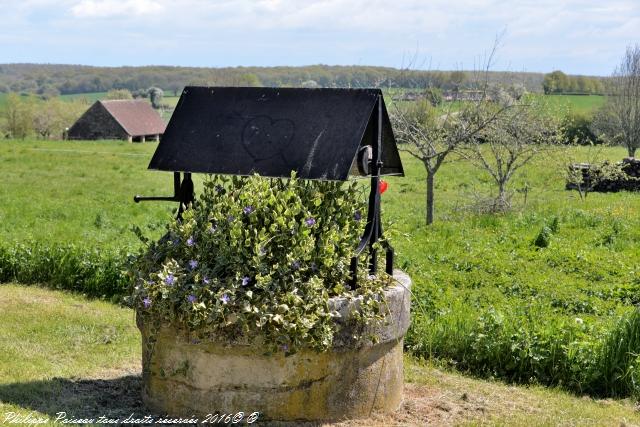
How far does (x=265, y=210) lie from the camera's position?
576 centimetres

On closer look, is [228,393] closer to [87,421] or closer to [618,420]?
[87,421]

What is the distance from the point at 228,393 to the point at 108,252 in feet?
18.3

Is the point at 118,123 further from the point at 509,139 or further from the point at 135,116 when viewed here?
the point at 509,139

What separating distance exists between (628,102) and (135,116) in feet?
125

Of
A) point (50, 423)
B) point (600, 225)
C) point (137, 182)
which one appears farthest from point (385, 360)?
point (137, 182)

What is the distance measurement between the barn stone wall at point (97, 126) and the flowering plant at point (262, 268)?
58354mm

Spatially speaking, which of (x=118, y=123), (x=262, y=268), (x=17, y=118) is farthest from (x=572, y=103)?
(x=17, y=118)

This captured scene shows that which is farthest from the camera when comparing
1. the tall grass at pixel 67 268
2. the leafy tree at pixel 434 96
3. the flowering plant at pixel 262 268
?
the leafy tree at pixel 434 96

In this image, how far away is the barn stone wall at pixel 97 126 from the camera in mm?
62625

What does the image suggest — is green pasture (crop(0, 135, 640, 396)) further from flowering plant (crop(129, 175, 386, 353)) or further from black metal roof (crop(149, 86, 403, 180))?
black metal roof (crop(149, 86, 403, 180))

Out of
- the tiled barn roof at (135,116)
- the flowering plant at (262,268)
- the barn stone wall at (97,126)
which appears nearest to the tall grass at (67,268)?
the flowering plant at (262,268)

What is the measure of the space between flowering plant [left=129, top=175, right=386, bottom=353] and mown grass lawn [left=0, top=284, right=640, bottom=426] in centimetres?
92

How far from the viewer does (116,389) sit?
21.5 feet

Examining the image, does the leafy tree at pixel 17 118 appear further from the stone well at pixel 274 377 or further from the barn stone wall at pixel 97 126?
the stone well at pixel 274 377
